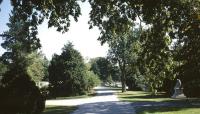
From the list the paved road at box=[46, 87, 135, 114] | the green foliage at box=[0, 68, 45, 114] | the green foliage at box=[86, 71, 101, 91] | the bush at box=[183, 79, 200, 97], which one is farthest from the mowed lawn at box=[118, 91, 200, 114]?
the green foliage at box=[86, 71, 101, 91]

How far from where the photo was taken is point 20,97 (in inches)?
742

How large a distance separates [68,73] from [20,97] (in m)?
32.9

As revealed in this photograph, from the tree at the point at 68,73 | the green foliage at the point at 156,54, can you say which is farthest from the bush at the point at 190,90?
the green foliage at the point at 156,54

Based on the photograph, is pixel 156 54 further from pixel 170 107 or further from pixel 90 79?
pixel 90 79

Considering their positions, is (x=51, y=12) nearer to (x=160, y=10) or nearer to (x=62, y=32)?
(x=62, y=32)

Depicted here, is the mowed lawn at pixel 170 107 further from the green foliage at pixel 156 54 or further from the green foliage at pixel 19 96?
the green foliage at pixel 156 54

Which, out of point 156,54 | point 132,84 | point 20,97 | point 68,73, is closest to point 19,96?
point 20,97

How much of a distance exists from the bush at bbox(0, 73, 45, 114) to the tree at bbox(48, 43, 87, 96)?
31433mm

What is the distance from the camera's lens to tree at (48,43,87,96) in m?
52.1

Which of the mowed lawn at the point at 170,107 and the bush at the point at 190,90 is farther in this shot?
the bush at the point at 190,90

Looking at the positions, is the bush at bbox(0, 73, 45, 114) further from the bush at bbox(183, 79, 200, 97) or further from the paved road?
the bush at bbox(183, 79, 200, 97)

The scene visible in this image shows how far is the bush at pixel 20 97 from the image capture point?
18.6 metres

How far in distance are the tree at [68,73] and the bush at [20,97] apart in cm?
3143

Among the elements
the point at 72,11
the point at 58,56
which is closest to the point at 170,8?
the point at 72,11
